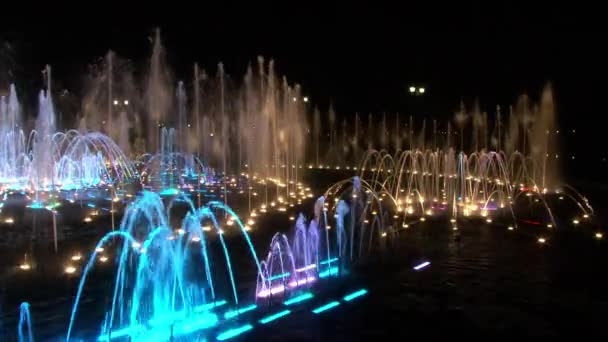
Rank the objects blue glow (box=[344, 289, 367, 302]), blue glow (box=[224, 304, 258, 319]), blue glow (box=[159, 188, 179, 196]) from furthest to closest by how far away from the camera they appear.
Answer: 1. blue glow (box=[159, 188, 179, 196])
2. blue glow (box=[344, 289, 367, 302])
3. blue glow (box=[224, 304, 258, 319])

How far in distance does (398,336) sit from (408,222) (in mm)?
8822

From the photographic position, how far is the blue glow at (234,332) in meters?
7.23

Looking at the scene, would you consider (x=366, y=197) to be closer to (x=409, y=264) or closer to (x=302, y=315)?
(x=409, y=264)

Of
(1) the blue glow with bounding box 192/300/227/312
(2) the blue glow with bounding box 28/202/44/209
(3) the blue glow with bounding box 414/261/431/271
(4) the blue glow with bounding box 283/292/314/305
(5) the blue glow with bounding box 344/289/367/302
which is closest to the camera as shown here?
(1) the blue glow with bounding box 192/300/227/312

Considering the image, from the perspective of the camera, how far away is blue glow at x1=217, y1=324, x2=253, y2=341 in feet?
23.7

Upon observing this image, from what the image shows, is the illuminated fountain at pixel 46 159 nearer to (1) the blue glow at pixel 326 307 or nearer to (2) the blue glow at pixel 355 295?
(2) the blue glow at pixel 355 295

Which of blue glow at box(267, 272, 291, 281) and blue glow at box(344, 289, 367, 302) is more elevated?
blue glow at box(267, 272, 291, 281)

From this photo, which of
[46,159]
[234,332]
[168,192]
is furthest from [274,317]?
[46,159]

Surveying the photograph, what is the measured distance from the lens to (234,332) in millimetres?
7391

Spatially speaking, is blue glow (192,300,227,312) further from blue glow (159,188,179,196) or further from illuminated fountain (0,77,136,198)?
illuminated fountain (0,77,136,198)

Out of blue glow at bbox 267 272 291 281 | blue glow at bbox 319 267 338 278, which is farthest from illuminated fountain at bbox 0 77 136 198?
blue glow at bbox 319 267 338 278

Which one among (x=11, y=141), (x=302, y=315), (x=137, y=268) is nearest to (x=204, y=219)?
(x=137, y=268)

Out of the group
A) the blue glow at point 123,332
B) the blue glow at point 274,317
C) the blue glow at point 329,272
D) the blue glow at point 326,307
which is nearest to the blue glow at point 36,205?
the blue glow at point 329,272

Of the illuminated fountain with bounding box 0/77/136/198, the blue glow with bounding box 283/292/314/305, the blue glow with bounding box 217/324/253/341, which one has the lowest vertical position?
the blue glow with bounding box 217/324/253/341
